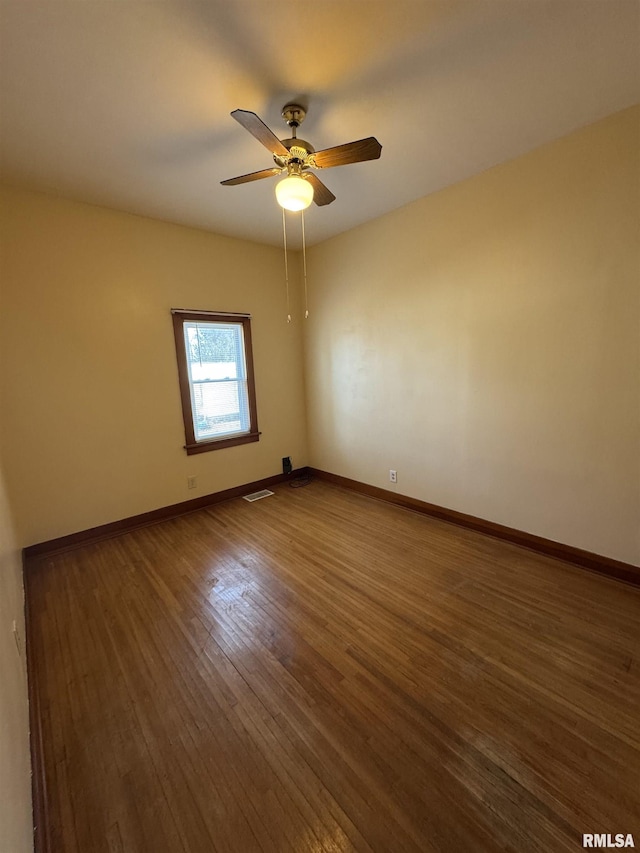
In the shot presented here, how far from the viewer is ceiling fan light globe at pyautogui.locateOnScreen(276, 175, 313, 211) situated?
1.81 metres

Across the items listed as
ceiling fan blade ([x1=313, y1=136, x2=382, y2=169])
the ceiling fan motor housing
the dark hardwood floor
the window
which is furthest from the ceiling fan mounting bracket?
the dark hardwood floor

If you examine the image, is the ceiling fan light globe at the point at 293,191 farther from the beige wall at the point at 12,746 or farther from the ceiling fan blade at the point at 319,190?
the beige wall at the point at 12,746

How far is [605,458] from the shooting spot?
2287 mm

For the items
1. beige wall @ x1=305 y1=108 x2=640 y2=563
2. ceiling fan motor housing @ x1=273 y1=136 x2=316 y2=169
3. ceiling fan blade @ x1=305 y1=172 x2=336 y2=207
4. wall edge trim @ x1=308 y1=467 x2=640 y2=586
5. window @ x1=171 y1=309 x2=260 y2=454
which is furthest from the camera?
window @ x1=171 y1=309 x2=260 y2=454

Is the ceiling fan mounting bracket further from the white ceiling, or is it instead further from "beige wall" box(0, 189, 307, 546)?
"beige wall" box(0, 189, 307, 546)

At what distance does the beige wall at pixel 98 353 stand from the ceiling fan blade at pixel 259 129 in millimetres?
1998

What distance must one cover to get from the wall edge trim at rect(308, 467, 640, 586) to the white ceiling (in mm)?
2786

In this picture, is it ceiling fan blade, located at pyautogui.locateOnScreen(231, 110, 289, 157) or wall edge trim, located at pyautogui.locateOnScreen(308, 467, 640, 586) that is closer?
ceiling fan blade, located at pyautogui.locateOnScreen(231, 110, 289, 157)

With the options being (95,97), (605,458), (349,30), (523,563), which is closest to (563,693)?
(523,563)

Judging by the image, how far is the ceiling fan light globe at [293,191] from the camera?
1813mm

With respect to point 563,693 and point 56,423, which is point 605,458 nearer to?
point 563,693

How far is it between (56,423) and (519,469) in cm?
377

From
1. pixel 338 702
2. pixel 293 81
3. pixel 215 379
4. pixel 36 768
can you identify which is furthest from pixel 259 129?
pixel 36 768

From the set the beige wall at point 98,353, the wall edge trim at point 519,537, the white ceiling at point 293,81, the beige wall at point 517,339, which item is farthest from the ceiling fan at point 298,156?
the wall edge trim at point 519,537
